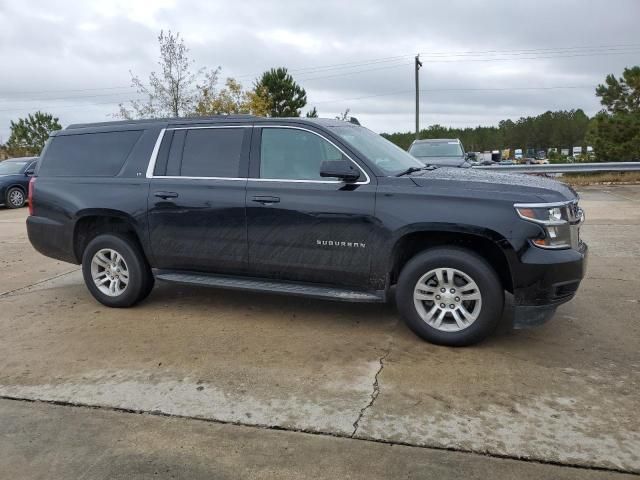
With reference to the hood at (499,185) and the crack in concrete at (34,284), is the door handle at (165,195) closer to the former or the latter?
the hood at (499,185)

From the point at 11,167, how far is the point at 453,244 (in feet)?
56.4

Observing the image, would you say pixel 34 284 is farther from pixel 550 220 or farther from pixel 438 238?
pixel 550 220

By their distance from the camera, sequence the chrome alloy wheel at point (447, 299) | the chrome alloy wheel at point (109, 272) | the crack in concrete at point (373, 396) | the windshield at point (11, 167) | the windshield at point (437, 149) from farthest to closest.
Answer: the windshield at point (11, 167) < the windshield at point (437, 149) < the chrome alloy wheel at point (109, 272) < the chrome alloy wheel at point (447, 299) < the crack in concrete at point (373, 396)

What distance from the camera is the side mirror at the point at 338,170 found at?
4684 mm

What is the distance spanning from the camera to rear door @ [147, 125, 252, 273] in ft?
17.2

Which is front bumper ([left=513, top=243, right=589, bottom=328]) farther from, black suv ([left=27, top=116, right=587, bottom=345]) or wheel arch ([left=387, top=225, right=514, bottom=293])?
wheel arch ([left=387, top=225, right=514, bottom=293])

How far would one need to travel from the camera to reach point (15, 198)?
1733 cm

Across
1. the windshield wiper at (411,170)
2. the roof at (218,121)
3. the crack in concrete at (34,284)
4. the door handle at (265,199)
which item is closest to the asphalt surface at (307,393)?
the crack in concrete at (34,284)

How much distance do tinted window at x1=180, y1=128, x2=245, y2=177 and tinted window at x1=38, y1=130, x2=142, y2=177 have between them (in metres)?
0.65

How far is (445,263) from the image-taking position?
176 inches

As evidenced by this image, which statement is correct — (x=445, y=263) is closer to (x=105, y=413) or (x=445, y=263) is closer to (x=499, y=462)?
(x=499, y=462)

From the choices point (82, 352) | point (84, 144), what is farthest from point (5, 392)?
point (84, 144)

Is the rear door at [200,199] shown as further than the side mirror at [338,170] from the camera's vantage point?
Yes

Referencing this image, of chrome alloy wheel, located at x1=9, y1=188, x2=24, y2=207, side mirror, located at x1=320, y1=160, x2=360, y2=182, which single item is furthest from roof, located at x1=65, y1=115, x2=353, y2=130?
chrome alloy wheel, located at x1=9, y1=188, x2=24, y2=207
